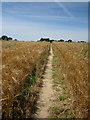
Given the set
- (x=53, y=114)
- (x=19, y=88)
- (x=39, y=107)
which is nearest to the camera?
(x=53, y=114)

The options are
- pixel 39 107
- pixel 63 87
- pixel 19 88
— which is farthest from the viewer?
pixel 63 87

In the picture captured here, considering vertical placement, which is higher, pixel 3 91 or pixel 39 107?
pixel 3 91

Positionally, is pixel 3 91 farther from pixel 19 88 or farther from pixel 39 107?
pixel 39 107

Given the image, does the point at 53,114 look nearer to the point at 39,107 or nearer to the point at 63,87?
the point at 39,107

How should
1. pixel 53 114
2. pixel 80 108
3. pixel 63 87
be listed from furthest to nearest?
pixel 63 87
pixel 53 114
pixel 80 108

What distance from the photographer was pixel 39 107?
3.41 m

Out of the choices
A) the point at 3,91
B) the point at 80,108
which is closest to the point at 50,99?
the point at 80,108

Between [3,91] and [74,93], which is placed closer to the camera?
[3,91]

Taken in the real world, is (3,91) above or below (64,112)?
above

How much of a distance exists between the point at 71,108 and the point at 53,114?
1.60 ft

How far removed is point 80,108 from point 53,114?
67 cm

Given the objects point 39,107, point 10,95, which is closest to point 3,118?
point 10,95

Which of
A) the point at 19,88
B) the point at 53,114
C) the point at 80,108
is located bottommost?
the point at 53,114

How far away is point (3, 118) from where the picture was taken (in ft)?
8.96
